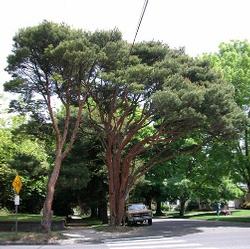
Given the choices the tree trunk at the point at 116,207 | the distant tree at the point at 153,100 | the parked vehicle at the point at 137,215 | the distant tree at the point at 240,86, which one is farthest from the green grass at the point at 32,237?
the distant tree at the point at 240,86

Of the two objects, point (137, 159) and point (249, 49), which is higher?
point (249, 49)

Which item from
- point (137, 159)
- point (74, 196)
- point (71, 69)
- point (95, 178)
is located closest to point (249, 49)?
point (137, 159)

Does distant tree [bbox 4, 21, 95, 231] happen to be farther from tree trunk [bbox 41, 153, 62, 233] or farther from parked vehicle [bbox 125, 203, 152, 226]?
parked vehicle [bbox 125, 203, 152, 226]

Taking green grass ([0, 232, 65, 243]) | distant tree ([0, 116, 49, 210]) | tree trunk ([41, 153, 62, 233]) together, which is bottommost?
green grass ([0, 232, 65, 243])

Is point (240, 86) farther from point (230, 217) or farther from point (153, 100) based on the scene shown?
point (153, 100)

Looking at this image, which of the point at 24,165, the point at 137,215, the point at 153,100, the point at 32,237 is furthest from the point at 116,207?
the point at 32,237

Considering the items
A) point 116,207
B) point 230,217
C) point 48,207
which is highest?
point 230,217

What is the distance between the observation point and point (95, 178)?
44.2 meters

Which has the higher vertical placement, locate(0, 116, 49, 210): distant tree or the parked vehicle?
locate(0, 116, 49, 210): distant tree

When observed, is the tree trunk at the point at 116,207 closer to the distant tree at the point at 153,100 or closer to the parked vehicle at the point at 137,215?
the distant tree at the point at 153,100

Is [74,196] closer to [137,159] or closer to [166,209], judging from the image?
[137,159]

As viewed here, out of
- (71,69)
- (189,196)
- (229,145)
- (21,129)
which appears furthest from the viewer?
(189,196)

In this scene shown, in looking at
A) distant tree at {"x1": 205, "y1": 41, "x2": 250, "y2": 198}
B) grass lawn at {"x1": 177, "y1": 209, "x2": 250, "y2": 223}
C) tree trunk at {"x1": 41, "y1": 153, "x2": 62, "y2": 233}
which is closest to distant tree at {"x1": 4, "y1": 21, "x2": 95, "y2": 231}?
tree trunk at {"x1": 41, "y1": 153, "x2": 62, "y2": 233}

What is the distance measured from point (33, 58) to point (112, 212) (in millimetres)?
12313
